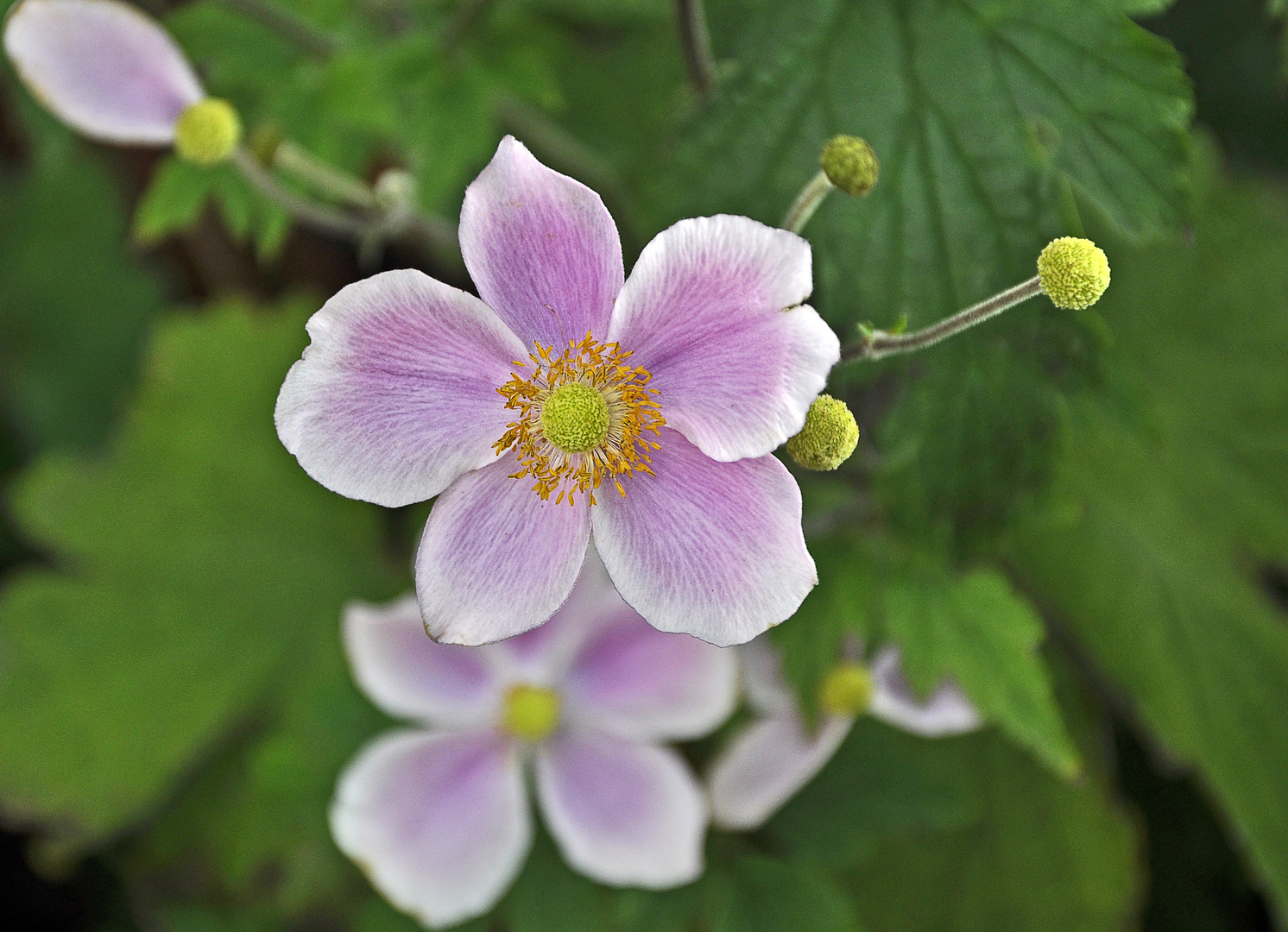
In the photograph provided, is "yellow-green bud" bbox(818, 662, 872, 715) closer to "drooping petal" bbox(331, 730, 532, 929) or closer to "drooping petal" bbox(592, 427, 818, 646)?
"drooping petal" bbox(331, 730, 532, 929)

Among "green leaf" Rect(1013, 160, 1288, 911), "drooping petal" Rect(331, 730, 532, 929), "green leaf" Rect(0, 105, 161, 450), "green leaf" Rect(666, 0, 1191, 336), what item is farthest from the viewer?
"green leaf" Rect(0, 105, 161, 450)

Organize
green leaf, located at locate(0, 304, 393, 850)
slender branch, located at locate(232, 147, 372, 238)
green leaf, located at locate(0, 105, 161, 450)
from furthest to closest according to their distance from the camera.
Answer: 1. green leaf, located at locate(0, 105, 161, 450)
2. green leaf, located at locate(0, 304, 393, 850)
3. slender branch, located at locate(232, 147, 372, 238)

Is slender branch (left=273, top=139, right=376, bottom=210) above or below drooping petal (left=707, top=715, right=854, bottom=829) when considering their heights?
above

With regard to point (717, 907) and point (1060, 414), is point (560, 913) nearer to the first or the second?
point (717, 907)

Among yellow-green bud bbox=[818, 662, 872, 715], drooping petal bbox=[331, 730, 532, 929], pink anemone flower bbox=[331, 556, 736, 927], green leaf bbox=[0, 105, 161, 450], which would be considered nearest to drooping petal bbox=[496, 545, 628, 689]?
pink anemone flower bbox=[331, 556, 736, 927]

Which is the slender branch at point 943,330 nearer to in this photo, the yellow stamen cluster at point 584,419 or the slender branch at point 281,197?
the yellow stamen cluster at point 584,419

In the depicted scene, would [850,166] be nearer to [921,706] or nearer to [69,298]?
[921,706]

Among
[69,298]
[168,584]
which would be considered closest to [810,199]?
[168,584]
